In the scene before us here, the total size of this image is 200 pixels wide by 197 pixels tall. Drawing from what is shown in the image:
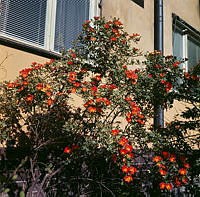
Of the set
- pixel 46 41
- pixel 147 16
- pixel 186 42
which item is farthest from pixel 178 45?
pixel 46 41

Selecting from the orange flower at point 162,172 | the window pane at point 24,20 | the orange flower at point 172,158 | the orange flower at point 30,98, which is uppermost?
the window pane at point 24,20

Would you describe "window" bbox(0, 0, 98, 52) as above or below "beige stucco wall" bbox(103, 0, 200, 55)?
below

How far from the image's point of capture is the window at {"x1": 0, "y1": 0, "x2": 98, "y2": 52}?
11.9 ft

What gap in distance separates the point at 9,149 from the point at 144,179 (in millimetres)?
1891

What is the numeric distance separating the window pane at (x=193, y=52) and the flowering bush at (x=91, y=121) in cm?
447

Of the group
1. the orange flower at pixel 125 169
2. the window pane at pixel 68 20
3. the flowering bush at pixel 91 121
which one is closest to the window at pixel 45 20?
the window pane at pixel 68 20

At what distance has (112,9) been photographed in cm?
497

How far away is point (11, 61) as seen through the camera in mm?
3420

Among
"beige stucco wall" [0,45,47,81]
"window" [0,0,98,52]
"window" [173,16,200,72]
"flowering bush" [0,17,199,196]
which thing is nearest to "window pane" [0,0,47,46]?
"window" [0,0,98,52]

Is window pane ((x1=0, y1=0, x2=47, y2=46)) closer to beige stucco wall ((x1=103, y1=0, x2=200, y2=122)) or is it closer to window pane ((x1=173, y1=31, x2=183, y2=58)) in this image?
beige stucco wall ((x1=103, y1=0, x2=200, y2=122))

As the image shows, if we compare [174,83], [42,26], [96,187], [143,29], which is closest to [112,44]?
[174,83]

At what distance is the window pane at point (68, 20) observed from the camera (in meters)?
4.26

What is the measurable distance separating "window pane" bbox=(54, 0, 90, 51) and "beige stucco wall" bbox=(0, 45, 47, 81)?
27.8 inches

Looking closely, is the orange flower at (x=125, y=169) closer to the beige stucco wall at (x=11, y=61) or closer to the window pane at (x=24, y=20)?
the beige stucco wall at (x=11, y=61)
